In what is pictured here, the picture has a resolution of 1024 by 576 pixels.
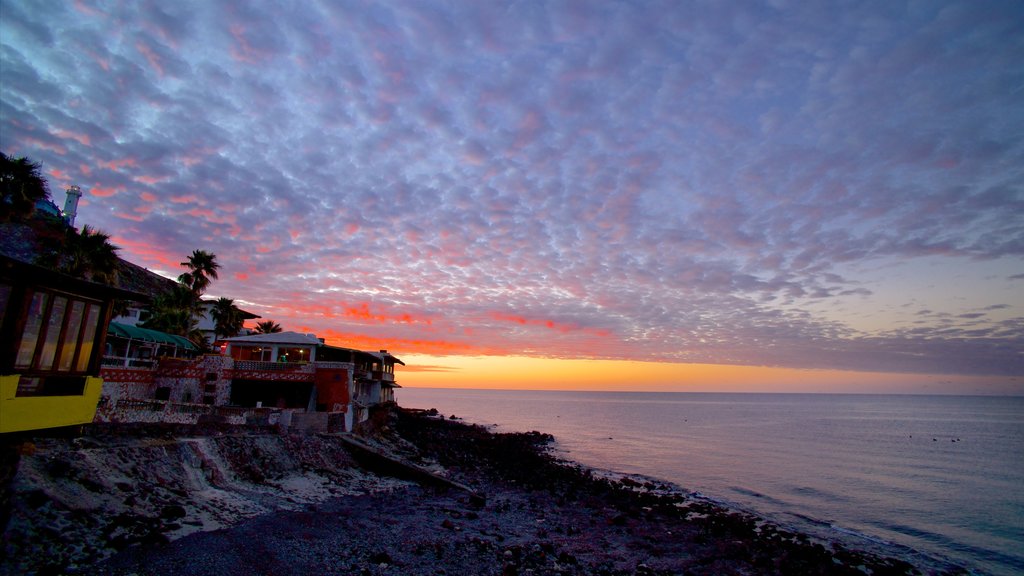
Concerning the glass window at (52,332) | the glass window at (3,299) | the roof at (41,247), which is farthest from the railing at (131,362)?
the glass window at (3,299)

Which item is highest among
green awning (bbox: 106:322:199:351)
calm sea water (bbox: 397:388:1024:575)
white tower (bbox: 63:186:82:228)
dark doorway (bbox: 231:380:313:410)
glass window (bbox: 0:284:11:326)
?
white tower (bbox: 63:186:82:228)

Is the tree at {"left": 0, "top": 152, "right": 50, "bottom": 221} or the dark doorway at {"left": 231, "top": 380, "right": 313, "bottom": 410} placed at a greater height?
the tree at {"left": 0, "top": 152, "right": 50, "bottom": 221}

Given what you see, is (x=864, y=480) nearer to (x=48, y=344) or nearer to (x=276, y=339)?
(x=276, y=339)

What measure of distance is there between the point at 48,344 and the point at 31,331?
67 centimetres

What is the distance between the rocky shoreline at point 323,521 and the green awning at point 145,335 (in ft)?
50.5

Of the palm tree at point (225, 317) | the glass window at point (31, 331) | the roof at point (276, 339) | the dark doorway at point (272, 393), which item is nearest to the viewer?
the glass window at point (31, 331)

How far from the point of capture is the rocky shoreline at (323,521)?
12.2 meters

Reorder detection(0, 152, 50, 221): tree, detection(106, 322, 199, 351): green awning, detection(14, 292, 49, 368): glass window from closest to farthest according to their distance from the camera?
detection(14, 292, 49, 368): glass window < detection(0, 152, 50, 221): tree < detection(106, 322, 199, 351): green awning

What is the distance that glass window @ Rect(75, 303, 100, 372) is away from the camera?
15055mm

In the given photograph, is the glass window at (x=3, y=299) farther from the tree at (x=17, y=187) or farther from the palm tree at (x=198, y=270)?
the palm tree at (x=198, y=270)

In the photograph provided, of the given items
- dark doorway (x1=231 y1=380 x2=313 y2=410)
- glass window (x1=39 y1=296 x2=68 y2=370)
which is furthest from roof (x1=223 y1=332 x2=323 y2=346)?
glass window (x1=39 y1=296 x2=68 y2=370)

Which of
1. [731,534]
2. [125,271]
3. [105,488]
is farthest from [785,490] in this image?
[125,271]

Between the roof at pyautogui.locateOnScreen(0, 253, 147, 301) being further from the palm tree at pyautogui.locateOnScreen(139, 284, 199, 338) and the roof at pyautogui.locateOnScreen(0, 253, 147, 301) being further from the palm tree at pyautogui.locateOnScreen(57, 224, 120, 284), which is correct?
the palm tree at pyautogui.locateOnScreen(139, 284, 199, 338)

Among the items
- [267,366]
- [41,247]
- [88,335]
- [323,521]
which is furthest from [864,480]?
[41,247]
